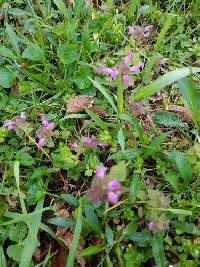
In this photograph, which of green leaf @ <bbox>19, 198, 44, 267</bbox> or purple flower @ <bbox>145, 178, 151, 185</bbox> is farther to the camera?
purple flower @ <bbox>145, 178, 151, 185</bbox>

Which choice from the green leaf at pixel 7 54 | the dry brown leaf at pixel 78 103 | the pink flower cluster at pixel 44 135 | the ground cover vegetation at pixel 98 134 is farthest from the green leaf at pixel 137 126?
the green leaf at pixel 7 54

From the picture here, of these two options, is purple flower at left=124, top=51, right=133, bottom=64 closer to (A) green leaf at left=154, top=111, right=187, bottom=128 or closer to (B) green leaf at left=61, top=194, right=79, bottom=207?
(A) green leaf at left=154, top=111, right=187, bottom=128

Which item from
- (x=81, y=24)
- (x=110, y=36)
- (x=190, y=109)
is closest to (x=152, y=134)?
(x=190, y=109)

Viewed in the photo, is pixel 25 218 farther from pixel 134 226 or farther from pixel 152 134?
pixel 152 134

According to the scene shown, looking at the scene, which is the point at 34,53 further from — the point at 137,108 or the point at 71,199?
the point at 71,199

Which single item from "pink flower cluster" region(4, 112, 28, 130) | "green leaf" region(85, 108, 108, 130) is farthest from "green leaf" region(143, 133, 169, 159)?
"pink flower cluster" region(4, 112, 28, 130)

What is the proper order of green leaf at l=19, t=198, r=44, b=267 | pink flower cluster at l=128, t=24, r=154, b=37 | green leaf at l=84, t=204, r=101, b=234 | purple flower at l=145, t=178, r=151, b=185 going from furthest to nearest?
1. pink flower cluster at l=128, t=24, r=154, b=37
2. purple flower at l=145, t=178, r=151, b=185
3. green leaf at l=84, t=204, r=101, b=234
4. green leaf at l=19, t=198, r=44, b=267

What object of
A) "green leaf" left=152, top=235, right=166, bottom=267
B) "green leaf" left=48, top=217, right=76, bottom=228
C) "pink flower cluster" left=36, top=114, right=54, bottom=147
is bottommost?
"green leaf" left=152, top=235, right=166, bottom=267
